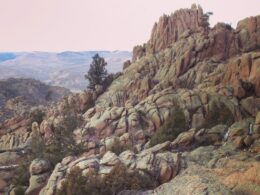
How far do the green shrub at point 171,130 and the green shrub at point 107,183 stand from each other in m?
15.8

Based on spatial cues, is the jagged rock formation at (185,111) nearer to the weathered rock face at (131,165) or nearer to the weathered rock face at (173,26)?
the weathered rock face at (131,165)

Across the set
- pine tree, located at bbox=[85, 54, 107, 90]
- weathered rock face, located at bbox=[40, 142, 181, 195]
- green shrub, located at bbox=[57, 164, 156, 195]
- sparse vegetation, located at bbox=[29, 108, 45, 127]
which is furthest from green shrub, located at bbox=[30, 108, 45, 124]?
green shrub, located at bbox=[57, 164, 156, 195]

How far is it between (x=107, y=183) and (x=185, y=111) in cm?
3220

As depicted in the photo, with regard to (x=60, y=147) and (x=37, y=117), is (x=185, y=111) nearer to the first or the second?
(x=60, y=147)

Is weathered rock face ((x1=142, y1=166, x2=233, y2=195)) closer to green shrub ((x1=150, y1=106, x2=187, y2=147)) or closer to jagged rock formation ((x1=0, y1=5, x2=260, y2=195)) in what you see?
jagged rock formation ((x1=0, y1=5, x2=260, y2=195))

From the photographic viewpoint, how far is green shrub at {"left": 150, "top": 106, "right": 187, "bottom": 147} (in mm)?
57812

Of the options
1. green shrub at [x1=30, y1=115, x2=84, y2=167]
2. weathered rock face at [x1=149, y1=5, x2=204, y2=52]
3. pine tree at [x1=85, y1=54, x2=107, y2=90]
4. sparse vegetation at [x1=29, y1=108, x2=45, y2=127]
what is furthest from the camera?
weathered rock face at [x1=149, y1=5, x2=204, y2=52]

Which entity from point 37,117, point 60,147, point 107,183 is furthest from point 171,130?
point 37,117

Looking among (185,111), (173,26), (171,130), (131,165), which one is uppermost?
(173,26)

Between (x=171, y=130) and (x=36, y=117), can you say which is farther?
(x=36, y=117)

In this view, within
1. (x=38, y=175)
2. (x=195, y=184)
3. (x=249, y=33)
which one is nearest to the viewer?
(x=195, y=184)

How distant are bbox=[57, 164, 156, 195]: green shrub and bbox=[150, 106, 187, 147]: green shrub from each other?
15822 millimetres

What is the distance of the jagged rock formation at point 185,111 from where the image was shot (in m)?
43.3

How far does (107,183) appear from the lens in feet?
136
